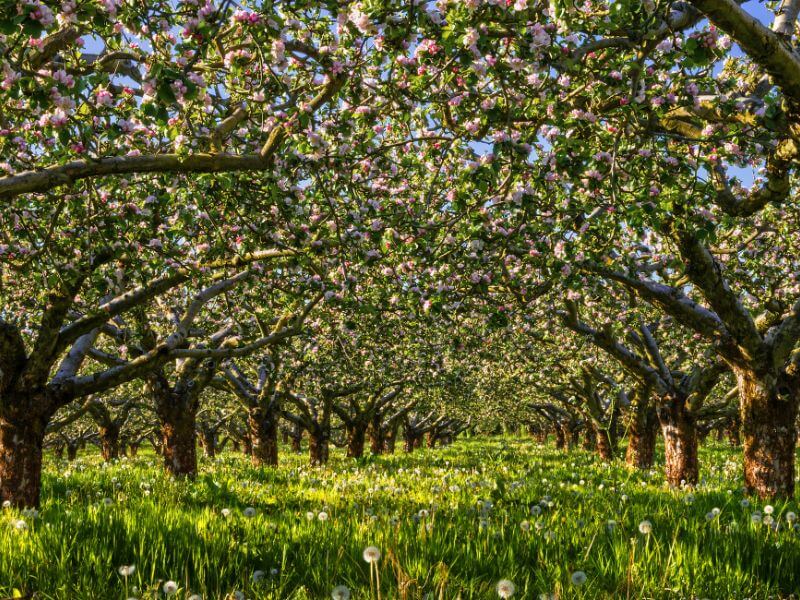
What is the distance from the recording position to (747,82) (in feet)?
19.9

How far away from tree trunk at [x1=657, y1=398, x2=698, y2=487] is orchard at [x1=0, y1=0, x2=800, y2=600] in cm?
163

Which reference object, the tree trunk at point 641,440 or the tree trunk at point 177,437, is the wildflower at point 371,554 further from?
the tree trunk at point 641,440

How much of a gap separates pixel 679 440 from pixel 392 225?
944 cm

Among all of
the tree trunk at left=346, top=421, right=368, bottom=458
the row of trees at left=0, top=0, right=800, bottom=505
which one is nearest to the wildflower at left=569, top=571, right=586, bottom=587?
the row of trees at left=0, top=0, right=800, bottom=505

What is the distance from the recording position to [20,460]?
24.7ft

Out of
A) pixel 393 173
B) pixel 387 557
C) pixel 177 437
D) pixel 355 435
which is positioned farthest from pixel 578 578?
pixel 355 435

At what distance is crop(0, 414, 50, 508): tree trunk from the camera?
7352 mm

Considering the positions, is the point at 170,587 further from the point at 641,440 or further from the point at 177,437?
the point at 641,440

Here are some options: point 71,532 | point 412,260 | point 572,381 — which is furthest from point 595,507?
point 572,381

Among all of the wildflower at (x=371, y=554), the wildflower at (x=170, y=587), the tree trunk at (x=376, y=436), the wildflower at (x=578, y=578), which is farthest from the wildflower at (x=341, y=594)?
the tree trunk at (x=376, y=436)

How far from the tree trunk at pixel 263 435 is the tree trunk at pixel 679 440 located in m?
11.3

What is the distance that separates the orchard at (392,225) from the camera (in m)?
3.55

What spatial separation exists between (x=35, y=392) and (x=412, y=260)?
5.53m

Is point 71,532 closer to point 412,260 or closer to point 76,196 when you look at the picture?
point 76,196
